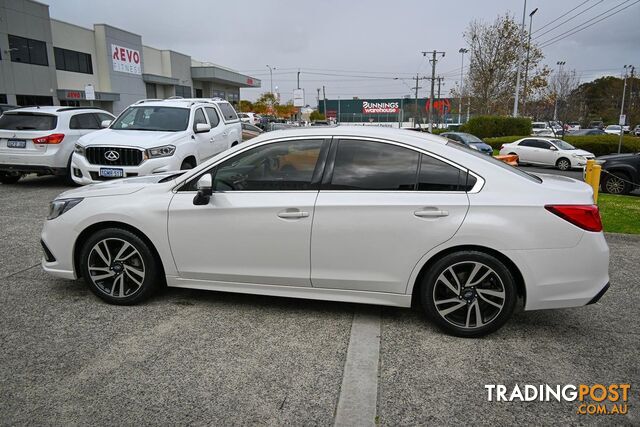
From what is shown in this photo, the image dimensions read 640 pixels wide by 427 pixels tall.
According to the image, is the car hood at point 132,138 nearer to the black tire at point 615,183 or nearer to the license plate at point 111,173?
the license plate at point 111,173

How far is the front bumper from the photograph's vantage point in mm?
8461

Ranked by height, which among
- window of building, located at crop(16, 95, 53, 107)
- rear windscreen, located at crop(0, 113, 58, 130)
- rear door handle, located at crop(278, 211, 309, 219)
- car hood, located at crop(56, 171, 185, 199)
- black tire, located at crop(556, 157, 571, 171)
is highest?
window of building, located at crop(16, 95, 53, 107)

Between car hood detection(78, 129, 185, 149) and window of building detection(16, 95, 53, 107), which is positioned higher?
window of building detection(16, 95, 53, 107)

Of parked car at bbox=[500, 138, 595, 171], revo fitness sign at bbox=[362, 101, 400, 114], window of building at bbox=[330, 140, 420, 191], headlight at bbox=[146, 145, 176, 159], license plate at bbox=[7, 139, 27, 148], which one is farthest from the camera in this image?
revo fitness sign at bbox=[362, 101, 400, 114]

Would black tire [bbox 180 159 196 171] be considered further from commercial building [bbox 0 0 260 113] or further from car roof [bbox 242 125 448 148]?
A: commercial building [bbox 0 0 260 113]

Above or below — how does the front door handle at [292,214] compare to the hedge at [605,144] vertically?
above

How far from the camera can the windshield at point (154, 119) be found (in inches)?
380

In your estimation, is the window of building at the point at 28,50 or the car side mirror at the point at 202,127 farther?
the window of building at the point at 28,50

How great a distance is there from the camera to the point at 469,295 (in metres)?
3.55

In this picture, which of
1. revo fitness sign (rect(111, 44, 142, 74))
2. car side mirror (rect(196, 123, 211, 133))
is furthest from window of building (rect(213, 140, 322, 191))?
revo fitness sign (rect(111, 44, 142, 74))

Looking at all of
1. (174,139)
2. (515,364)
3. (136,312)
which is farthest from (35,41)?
(515,364)

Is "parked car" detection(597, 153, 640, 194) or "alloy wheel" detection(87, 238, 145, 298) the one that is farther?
"parked car" detection(597, 153, 640, 194)

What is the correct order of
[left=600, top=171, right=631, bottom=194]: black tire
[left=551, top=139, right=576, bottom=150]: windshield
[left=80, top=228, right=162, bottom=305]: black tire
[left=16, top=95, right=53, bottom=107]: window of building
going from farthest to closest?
[left=16, top=95, right=53, bottom=107]: window of building < [left=551, top=139, right=576, bottom=150]: windshield < [left=600, top=171, right=631, bottom=194]: black tire < [left=80, top=228, right=162, bottom=305]: black tire

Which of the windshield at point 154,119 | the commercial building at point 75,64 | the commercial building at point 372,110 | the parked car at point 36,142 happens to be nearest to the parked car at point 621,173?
the windshield at point 154,119
